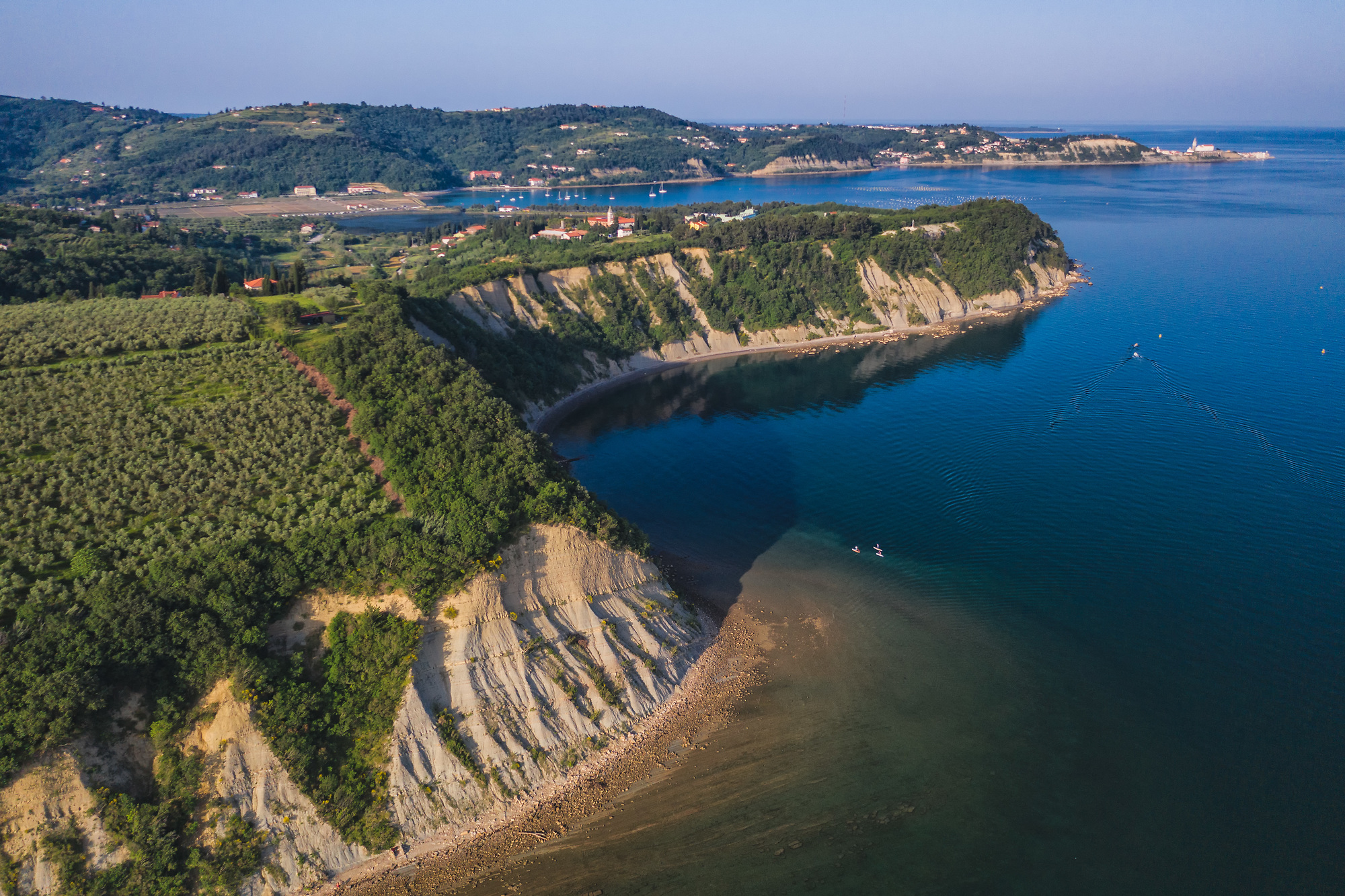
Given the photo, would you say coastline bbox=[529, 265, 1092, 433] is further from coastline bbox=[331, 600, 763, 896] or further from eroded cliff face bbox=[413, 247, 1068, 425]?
coastline bbox=[331, 600, 763, 896]

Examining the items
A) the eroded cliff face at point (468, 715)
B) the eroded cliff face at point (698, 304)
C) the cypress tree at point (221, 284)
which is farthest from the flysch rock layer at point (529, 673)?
the cypress tree at point (221, 284)

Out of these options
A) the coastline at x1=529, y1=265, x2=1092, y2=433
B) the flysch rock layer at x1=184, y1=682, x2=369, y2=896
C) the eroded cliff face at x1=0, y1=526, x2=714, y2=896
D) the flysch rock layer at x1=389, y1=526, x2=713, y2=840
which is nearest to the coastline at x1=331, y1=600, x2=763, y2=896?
the eroded cliff face at x1=0, y1=526, x2=714, y2=896

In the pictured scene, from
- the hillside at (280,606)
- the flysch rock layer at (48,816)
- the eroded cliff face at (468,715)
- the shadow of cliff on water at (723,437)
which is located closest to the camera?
the flysch rock layer at (48,816)

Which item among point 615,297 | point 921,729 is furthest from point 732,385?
point 921,729

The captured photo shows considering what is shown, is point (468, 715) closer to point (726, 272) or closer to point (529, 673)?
point (529, 673)

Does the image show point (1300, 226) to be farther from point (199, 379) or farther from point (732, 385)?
point (199, 379)

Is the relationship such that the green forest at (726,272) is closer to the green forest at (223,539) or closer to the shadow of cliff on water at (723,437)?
the shadow of cliff on water at (723,437)
